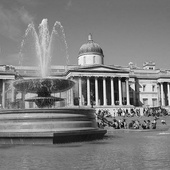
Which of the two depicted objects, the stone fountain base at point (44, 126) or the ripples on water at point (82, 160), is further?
the stone fountain base at point (44, 126)

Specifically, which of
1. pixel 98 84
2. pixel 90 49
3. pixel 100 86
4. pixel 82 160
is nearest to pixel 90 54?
pixel 90 49

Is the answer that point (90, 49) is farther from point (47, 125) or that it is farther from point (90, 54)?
point (47, 125)

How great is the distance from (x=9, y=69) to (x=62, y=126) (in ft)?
155

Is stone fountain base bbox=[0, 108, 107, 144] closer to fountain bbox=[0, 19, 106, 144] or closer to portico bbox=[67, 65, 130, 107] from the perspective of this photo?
fountain bbox=[0, 19, 106, 144]

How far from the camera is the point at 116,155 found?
930 centimetres

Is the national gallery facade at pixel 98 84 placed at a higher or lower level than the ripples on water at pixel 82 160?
higher

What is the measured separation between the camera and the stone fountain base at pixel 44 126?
41.2ft

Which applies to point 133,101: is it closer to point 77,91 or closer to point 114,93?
point 114,93

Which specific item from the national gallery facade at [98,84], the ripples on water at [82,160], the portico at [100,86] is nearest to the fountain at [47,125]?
the ripples on water at [82,160]

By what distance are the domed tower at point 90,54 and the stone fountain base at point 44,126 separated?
49632mm

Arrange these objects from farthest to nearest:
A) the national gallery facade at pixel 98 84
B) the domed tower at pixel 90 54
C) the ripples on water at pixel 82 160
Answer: the domed tower at pixel 90 54, the national gallery facade at pixel 98 84, the ripples on water at pixel 82 160

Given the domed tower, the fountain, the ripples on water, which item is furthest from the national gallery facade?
the ripples on water

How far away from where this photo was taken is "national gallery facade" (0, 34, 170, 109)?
2143 inches

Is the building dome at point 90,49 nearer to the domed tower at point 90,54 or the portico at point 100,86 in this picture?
the domed tower at point 90,54
